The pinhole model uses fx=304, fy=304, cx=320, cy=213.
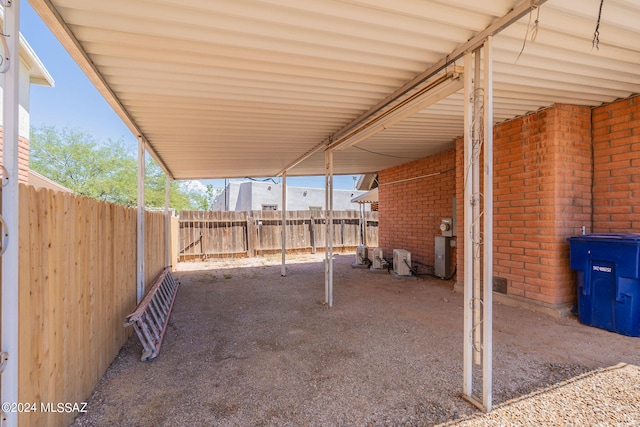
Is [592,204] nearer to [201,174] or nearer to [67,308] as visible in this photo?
[67,308]

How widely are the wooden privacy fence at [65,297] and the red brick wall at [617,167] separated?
234 inches

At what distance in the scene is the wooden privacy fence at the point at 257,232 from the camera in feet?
36.0

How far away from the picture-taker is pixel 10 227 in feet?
4.76

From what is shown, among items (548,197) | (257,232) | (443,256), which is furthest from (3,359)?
(257,232)

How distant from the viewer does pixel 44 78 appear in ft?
22.1

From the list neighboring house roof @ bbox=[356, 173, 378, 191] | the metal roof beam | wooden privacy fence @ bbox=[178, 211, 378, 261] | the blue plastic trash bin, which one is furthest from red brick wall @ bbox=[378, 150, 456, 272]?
wooden privacy fence @ bbox=[178, 211, 378, 261]

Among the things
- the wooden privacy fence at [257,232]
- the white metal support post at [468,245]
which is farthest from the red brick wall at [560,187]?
the wooden privacy fence at [257,232]

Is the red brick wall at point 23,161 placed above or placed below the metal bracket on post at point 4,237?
above

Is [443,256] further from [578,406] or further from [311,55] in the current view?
[311,55]

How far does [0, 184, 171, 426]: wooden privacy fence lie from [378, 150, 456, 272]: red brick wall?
619 centimetres

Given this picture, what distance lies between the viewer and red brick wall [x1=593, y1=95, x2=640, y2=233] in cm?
383

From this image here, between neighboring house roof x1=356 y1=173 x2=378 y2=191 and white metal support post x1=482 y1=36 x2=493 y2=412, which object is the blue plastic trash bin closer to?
white metal support post x1=482 y1=36 x2=493 y2=412

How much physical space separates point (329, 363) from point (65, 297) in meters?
2.21

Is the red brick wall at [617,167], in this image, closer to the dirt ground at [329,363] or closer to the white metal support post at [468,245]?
the dirt ground at [329,363]
